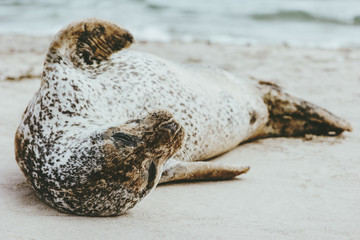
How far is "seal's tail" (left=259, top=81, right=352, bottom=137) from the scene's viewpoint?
16.0ft

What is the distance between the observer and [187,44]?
33.0 feet

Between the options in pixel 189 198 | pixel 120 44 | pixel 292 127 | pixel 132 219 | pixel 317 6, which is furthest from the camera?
pixel 317 6

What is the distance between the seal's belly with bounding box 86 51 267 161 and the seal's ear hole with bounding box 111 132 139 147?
623 mm

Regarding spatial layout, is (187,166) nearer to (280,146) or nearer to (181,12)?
(280,146)

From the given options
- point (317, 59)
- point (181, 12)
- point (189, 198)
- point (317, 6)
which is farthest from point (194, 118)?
point (317, 6)

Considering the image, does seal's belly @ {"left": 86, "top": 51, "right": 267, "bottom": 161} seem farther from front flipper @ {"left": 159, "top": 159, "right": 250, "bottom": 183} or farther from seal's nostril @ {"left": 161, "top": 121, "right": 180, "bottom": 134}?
seal's nostril @ {"left": 161, "top": 121, "right": 180, "bottom": 134}

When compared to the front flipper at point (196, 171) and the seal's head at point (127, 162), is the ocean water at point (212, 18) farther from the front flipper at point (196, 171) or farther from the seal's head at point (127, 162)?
the seal's head at point (127, 162)

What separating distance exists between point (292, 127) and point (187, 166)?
1.94 metres

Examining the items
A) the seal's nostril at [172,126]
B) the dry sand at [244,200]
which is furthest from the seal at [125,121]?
the dry sand at [244,200]

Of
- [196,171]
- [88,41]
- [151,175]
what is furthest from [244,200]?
[88,41]

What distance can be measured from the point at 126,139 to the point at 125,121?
166mm

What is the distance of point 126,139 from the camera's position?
252 cm

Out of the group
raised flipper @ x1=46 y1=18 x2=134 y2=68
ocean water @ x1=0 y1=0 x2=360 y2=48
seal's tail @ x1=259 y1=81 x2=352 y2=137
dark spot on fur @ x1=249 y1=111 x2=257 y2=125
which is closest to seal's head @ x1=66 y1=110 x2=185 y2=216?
raised flipper @ x1=46 y1=18 x2=134 y2=68

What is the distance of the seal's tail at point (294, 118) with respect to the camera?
16.0 ft
